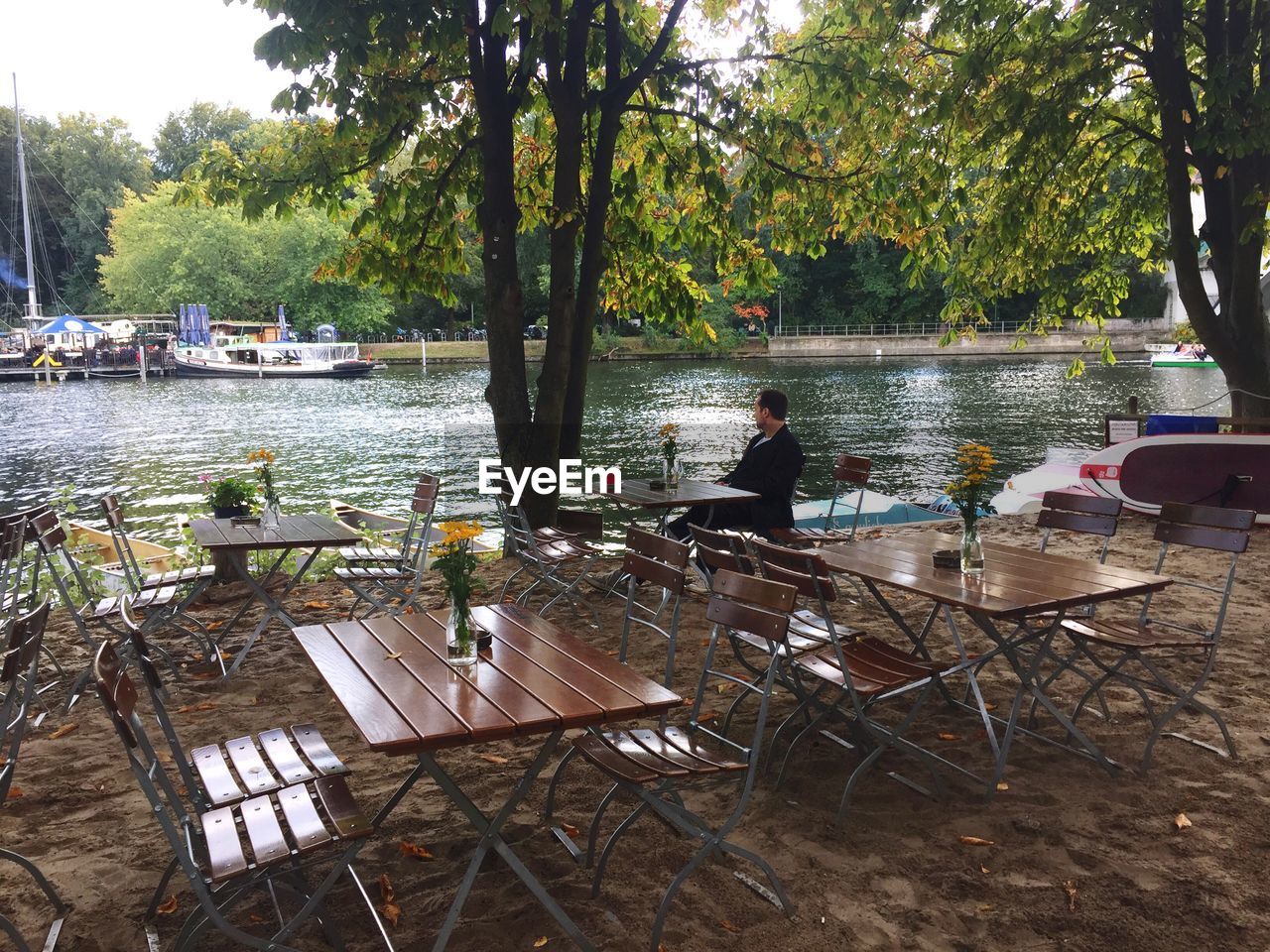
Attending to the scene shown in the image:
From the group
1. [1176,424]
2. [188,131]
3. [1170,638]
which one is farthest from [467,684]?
[188,131]

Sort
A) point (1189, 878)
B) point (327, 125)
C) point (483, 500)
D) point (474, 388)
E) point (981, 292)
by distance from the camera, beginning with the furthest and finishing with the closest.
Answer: point (474, 388) < point (483, 500) < point (981, 292) < point (327, 125) < point (1189, 878)

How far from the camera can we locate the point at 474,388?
132 ft

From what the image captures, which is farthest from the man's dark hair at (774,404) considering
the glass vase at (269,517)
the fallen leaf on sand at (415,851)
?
the fallen leaf on sand at (415,851)

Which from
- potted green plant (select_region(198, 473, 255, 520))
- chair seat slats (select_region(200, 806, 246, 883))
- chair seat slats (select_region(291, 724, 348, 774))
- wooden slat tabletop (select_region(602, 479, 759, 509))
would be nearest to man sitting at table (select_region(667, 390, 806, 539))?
wooden slat tabletop (select_region(602, 479, 759, 509))

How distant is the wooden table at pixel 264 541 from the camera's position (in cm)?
538

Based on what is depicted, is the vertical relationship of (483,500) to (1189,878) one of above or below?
below

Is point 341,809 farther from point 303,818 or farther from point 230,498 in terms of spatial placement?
point 230,498

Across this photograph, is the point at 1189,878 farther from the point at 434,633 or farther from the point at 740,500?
the point at 740,500

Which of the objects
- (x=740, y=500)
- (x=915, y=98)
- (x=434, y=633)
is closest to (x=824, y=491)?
(x=915, y=98)

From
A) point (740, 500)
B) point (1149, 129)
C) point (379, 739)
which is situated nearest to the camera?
point (379, 739)

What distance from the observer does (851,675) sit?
142 inches

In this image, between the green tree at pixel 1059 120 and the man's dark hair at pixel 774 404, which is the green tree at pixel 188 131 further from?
the man's dark hair at pixel 774 404

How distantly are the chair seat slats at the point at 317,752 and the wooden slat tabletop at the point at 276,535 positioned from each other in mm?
2252

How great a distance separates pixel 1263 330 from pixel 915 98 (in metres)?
4.44
